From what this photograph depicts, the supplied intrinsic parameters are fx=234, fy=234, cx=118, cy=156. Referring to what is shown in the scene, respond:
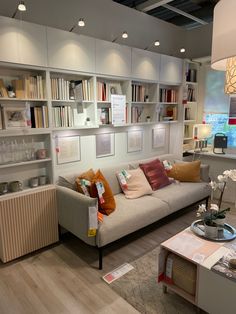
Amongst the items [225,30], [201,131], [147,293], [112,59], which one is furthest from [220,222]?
[201,131]

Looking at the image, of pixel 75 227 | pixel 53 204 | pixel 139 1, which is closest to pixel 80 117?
pixel 53 204

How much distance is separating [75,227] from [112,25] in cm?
291

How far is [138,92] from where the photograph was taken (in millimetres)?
3783

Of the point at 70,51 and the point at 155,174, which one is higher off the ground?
the point at 70,51

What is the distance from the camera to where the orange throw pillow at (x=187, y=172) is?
3766 mm

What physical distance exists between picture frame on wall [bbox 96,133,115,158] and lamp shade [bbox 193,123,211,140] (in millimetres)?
1708

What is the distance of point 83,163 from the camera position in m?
3.28

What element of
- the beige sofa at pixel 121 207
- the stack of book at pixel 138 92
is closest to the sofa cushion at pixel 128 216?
the beige sofa at pixel 121 207

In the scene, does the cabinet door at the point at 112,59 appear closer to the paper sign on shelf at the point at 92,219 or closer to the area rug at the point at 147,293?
the paper sign on shelf at the point at 92,219

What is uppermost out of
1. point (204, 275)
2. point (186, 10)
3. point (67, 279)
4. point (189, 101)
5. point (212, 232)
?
point (186, 10)

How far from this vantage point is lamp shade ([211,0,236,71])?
995 millimetres

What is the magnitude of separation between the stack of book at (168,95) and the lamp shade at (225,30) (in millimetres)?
3129

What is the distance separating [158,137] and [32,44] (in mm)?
2700

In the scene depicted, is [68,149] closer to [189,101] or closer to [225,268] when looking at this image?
[225,268]
